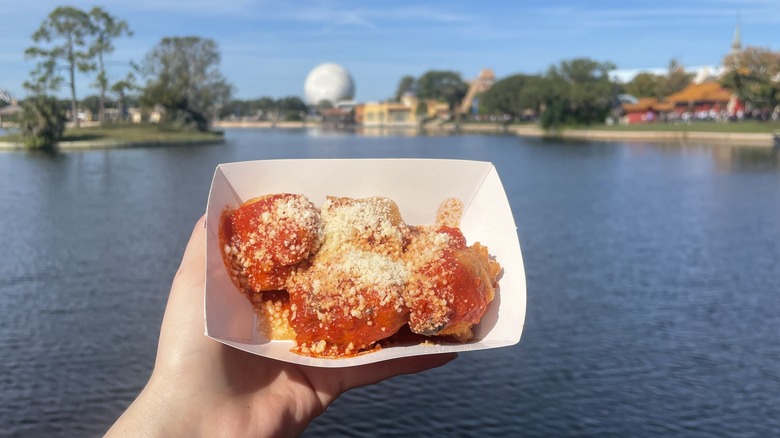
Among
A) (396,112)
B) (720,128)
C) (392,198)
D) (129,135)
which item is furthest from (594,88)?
(392,198)

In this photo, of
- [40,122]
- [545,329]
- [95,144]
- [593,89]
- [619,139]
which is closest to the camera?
[545,329]

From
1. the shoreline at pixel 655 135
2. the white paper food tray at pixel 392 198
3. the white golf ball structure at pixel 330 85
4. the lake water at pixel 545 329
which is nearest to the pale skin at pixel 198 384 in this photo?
the white paper food tray at pixel 392 198

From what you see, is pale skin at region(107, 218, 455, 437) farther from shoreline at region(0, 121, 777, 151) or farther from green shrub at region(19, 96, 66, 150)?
shoreline at region(0, 121, 777, 151)

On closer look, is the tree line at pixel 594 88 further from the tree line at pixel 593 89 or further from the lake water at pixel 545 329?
the lake water at pixel 545 329

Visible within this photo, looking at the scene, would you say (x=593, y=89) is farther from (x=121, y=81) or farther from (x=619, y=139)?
(x=121, y=81)

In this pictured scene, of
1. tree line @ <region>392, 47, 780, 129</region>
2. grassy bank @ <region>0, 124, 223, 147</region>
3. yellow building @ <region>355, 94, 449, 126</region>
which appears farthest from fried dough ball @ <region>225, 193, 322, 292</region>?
yellow building @ <region>355, 94, 449, 126</region>
